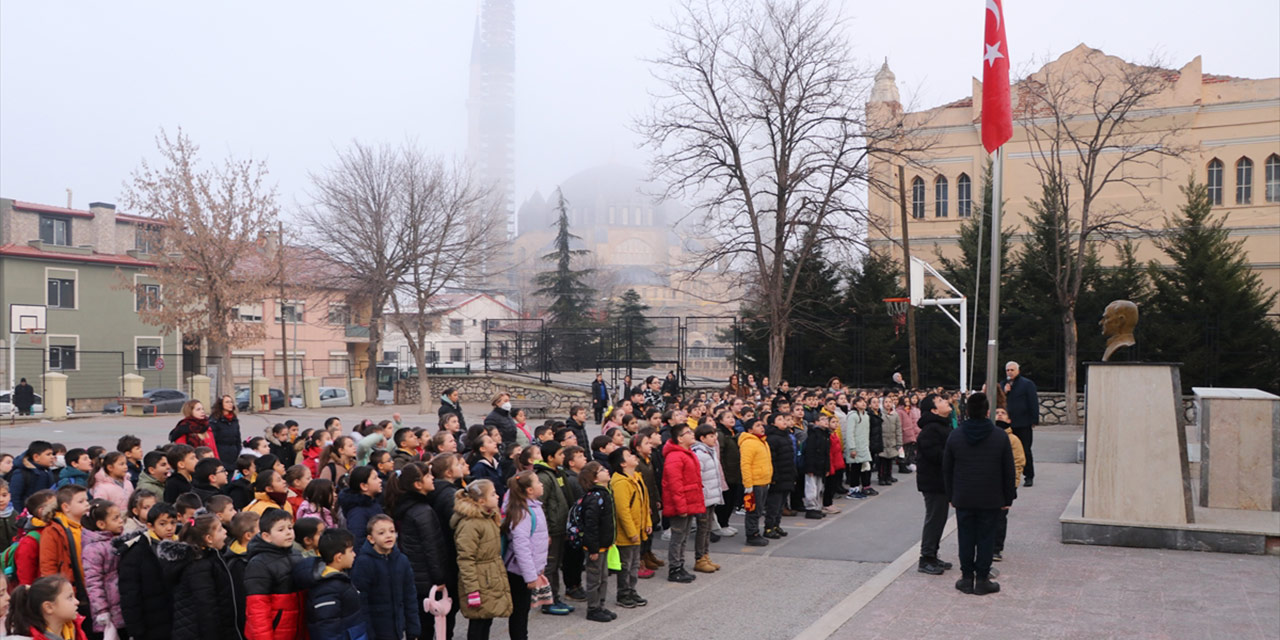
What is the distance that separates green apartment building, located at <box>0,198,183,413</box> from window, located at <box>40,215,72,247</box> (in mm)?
46

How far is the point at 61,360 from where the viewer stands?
46.1m

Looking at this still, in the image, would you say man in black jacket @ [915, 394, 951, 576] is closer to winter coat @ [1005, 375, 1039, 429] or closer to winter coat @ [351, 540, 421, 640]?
winter coat @ [1005, 375, 1039, 429]

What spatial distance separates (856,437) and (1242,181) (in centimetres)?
3127

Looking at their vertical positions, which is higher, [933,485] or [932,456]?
[932,456]

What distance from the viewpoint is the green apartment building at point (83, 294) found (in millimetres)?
45156

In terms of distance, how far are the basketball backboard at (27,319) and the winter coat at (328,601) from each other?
134ft

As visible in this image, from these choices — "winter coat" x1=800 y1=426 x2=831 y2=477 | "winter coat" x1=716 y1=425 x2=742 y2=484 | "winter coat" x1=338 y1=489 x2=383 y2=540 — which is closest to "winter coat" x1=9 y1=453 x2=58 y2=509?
"winter coat" x1=338 y1=489 x2=383 y2=540

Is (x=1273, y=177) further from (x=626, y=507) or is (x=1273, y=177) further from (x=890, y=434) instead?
(x=626, y=507)

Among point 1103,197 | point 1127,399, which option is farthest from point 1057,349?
point 1127,399

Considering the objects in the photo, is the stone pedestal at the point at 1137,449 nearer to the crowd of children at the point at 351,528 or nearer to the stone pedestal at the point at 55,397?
the crowd of children at the point at 351,528

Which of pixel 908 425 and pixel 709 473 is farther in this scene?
pixel 908 425

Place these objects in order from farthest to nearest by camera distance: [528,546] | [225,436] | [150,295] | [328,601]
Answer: [150,295] < [225,436] < [528,546] < [328,601]

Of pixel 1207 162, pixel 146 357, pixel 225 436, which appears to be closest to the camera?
pixel 225 436

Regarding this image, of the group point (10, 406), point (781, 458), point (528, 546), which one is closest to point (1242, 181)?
point (781, 458)
